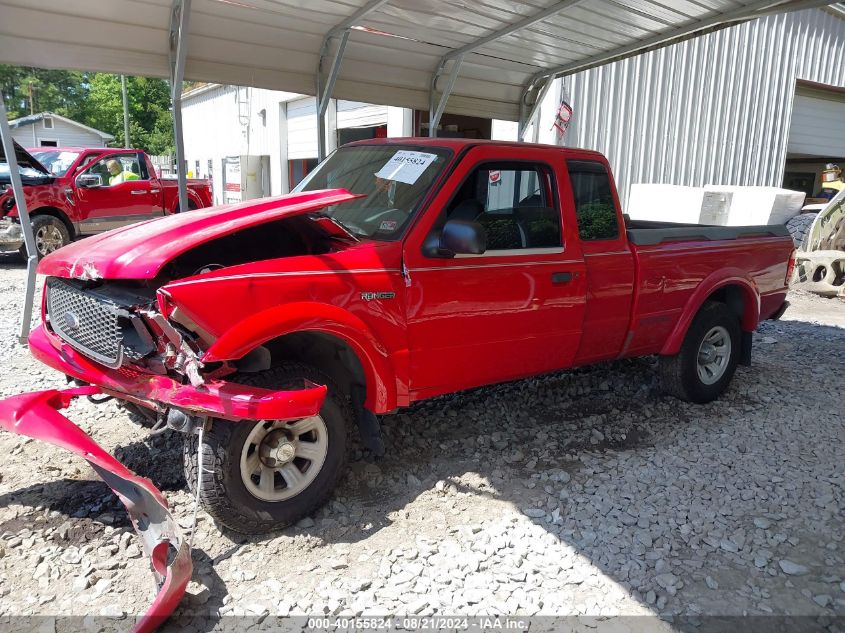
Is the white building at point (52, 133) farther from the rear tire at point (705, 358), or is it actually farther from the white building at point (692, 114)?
the rear tire at point (705, 358)

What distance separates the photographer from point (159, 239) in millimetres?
3000

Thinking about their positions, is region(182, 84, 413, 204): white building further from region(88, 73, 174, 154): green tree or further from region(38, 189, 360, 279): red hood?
region(88, 73, 174, 154): green tree

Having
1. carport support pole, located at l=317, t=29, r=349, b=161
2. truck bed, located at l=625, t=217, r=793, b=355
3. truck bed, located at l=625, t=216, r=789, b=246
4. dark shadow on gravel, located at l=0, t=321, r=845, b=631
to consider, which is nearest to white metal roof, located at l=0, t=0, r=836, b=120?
carport support pole, located at l=317, t=29, r=349, b=161

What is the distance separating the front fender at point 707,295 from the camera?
4844 mm

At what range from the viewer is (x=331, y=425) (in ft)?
10.7

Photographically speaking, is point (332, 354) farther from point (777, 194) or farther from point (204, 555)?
point (777, 194)

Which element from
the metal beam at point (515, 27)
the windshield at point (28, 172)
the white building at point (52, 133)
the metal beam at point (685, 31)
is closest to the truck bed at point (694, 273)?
the metal beam at point (685, 31)

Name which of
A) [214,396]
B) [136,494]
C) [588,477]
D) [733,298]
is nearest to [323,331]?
[214,396]

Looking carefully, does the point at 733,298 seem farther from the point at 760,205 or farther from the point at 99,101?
the point at 99,101

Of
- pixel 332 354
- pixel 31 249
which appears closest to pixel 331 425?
pixel 332 354

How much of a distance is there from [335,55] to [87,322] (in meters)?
4.70

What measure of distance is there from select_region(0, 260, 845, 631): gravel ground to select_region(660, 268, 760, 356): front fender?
0.60 meters

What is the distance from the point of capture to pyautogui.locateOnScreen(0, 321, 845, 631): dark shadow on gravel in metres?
3.17

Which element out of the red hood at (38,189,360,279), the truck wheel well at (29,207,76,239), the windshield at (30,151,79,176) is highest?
the windshield at (30,151,79,176)
